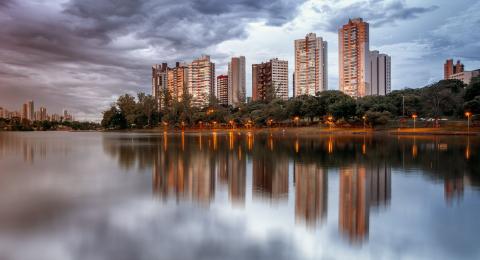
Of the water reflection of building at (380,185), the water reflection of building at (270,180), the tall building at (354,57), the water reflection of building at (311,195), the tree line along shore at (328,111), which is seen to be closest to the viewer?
the water reflection of building at (311,195)

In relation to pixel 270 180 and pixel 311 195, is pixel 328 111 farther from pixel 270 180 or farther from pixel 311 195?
pixel 311 195

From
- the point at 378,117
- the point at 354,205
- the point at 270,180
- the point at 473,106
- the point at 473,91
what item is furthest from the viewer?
the point at 378,117

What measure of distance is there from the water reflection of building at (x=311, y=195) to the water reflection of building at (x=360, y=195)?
0.51 meters

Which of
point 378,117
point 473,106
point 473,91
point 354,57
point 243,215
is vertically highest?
point 354,57

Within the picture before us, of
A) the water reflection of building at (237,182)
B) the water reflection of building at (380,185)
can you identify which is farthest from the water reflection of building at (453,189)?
the water reflection of building at (237,182)

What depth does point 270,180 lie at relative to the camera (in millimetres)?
14648

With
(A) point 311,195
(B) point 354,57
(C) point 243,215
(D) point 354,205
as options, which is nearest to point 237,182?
(A) point 311,195

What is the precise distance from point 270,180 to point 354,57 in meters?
186

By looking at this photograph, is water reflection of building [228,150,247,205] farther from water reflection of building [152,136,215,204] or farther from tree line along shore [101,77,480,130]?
tree line along shore [101,77,480,130]

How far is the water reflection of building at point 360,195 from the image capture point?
8.17m

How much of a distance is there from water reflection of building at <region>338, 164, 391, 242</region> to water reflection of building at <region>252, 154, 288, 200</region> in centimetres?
194

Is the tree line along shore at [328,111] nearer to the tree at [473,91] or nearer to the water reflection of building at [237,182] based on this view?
the tree at [473,91]


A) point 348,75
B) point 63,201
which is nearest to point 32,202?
point 63,201

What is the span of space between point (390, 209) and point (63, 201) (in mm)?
9041
